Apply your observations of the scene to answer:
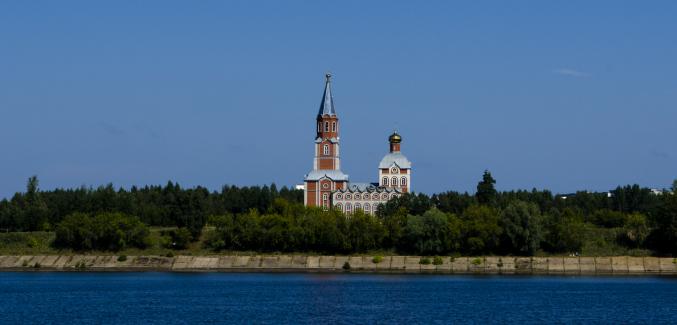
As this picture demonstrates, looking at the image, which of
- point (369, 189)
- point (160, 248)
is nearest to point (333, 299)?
point (160, 248)

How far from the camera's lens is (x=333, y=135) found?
15475 cm

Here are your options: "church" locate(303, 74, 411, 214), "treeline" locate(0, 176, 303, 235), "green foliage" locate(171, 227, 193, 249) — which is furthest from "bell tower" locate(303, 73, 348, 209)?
"green foliage" locate(171, 227, 193, 249)

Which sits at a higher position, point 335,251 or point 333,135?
point 333,135

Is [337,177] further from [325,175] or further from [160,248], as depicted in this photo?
[160,248]

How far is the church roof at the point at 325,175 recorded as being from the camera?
153 m

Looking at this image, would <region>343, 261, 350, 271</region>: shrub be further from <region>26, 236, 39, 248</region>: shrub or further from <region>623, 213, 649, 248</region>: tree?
<region>26, 236, 39, 248</region>: shrub

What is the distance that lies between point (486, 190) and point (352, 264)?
34.6 meters

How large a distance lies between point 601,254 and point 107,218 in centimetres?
4384

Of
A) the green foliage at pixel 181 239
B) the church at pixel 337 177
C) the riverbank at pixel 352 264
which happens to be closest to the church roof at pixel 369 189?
the church at pixel 337 177

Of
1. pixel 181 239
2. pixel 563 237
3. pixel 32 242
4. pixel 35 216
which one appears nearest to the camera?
pixel 563 237

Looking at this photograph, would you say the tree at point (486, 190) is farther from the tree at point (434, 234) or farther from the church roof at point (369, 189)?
the tree at point (434, 234)

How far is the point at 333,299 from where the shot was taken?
2896 inches

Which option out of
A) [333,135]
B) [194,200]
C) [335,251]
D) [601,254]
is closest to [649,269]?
[601,254]

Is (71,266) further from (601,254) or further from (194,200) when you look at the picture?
(601,254)
